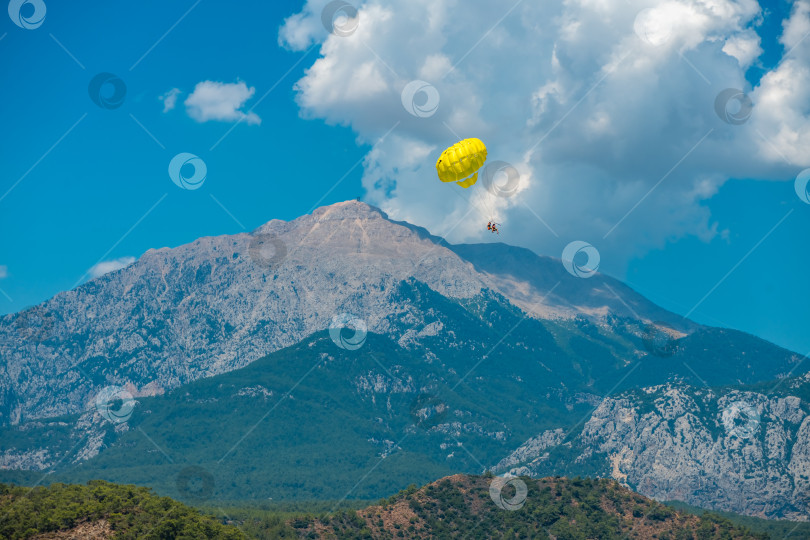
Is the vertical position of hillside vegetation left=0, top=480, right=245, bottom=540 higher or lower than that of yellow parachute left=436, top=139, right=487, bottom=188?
lower

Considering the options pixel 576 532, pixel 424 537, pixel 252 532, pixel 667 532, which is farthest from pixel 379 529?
pixel 667 532

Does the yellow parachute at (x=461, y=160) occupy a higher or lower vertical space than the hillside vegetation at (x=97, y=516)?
higher

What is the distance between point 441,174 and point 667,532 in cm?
10818

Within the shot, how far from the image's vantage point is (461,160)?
142500 millimetres

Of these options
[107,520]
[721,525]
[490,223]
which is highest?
[490,223]

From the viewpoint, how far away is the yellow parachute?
143 m

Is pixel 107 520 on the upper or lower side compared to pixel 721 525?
upper

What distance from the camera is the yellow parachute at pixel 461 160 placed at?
142750 millimetres

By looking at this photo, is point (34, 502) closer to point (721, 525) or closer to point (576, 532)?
point (576, 532)

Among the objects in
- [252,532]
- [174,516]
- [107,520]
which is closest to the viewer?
[107,520]

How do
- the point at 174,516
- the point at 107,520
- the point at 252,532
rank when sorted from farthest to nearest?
the point at 252,532 → the point at 174,516 → the point at 107,520

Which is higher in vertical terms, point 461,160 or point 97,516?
point 461,160

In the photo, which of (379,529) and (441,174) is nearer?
(441,174)

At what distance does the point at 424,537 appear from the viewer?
19775 cm
